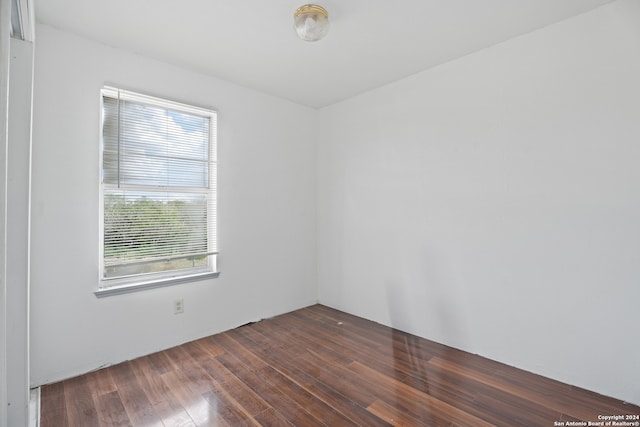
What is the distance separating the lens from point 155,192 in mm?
2621

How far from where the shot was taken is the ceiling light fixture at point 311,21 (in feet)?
6.21

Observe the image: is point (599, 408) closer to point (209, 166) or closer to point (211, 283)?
point (211, 283)

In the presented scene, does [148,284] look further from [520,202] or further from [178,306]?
[520,202]

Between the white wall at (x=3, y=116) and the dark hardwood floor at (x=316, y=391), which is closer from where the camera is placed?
the white wall at (x=3, y=116)

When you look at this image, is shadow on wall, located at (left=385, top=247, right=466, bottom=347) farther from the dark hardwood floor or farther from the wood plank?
the wood plank

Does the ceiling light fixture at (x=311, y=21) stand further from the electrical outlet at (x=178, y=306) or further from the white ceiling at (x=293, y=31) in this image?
the electrical outlet at (x=178, y=306)

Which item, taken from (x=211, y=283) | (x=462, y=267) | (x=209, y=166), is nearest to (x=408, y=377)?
(x=462, y=267)

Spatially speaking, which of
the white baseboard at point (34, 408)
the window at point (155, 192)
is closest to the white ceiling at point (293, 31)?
the window at point (155, 192)

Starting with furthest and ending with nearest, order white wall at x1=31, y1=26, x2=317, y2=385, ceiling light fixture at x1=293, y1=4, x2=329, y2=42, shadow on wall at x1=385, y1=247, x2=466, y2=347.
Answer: shadow on wall at x1=385, y1=247, x2=466, y2=347 < white wall at x1=31, y1=26, x2=317, y2=385 < ceiling light fixture at x1=293, y1=4, x2=329, y2=42

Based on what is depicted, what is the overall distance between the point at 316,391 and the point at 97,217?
6.76ft

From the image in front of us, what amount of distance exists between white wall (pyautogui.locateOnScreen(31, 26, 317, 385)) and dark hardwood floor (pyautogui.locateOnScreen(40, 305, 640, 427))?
26 cm

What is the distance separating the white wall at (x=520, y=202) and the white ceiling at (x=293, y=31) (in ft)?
0.62

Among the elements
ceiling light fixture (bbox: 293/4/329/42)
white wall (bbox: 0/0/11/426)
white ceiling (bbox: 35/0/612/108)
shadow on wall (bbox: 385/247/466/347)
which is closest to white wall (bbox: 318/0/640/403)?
shadow on wall (bbox: 385/247/466/347)

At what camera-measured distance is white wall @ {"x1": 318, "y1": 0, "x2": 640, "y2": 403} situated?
1.93m
